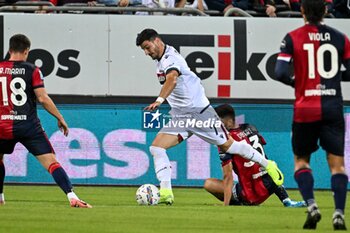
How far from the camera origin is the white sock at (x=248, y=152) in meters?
15.0

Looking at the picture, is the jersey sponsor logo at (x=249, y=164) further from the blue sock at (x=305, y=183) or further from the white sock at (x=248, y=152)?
the blue sock at (x=305, y=183)

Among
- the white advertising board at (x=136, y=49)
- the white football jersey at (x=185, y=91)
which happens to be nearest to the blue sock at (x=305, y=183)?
the white football jersey at (x=185, y=91)

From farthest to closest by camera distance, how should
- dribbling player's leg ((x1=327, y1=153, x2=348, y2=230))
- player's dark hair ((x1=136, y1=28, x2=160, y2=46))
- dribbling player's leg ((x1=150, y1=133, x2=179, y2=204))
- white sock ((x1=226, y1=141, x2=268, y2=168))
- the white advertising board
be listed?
the white advertising board
player's dark hair ((x1=136, y1=28, x2=160, y2=46))
dribbling player's leg ((x1=150, y1=133, x2=179, y2=204))
white sock ((x1=226, y1=141, x2=268, y2=168))
dribbling player's leg ((x1=327, y1=153, x2=348, y2=230))

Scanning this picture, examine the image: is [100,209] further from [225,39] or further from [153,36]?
[225,39]

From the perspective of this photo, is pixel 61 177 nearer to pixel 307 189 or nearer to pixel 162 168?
pixel 162 168

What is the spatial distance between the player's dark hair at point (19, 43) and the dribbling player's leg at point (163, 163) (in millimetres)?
2413

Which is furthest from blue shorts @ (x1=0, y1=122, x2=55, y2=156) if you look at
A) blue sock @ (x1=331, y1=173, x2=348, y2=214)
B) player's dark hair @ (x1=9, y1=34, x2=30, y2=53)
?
blue sock @ (x1=331, y1=173, x2=348, y2=214)

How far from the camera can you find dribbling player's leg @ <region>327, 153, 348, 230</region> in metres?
10.7

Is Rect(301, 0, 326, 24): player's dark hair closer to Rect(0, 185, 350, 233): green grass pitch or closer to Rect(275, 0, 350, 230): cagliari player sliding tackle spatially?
Rect(275, 0, 350, 230): cagliari player sliding tackle

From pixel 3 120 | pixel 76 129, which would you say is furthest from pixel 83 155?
pixel 3 120

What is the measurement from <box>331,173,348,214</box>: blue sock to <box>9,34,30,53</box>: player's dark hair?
15.0 ft

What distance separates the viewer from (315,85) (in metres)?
11.0

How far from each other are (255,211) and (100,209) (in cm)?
175

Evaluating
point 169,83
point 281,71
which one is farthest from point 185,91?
point 281,71
